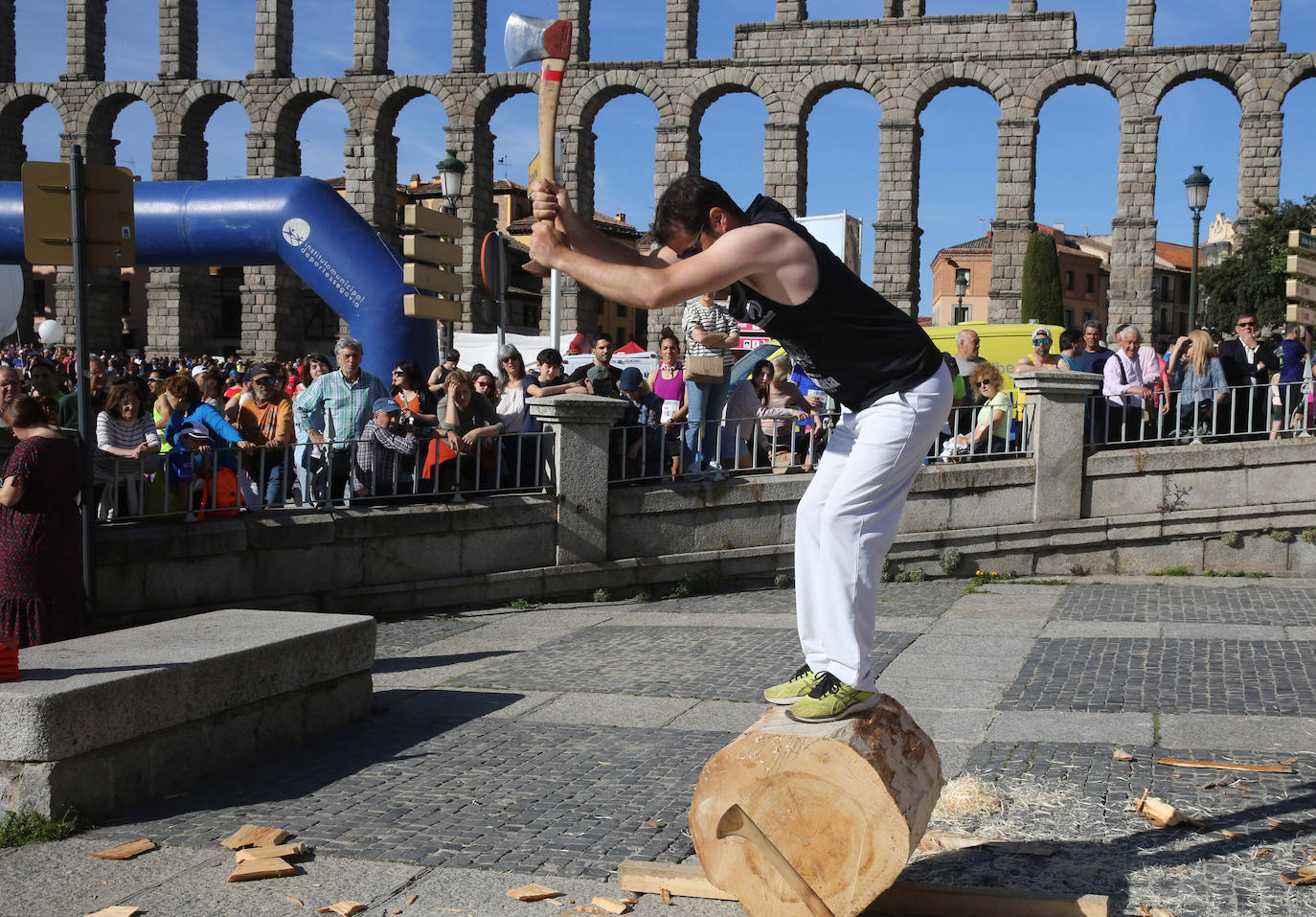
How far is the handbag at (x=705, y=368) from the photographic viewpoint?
11.1m

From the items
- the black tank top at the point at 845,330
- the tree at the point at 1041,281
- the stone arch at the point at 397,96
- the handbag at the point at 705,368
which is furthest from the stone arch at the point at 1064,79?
the black tank top at the point at 845,330

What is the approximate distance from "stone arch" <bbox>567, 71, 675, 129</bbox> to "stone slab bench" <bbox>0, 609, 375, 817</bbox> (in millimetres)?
32331

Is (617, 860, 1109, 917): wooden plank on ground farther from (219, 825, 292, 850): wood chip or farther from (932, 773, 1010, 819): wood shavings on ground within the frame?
(219, 825, 292, 850): wood chip

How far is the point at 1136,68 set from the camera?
3447 centimetres

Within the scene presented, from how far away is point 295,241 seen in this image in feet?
49.4

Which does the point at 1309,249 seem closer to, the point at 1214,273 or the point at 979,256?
A: the point at 1214,273

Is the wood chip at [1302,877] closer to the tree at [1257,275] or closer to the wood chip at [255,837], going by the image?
the wood chip at [255,837]

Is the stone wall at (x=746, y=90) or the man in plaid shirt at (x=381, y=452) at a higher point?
the stone wall at (x=746, y=90)

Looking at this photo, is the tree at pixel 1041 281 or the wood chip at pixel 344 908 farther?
the tree at pixel 1041 281

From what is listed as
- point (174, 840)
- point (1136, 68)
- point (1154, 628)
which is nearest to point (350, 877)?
point (174, 840)

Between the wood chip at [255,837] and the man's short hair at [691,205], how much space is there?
2596 mm

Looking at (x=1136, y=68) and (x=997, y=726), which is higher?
(x=1136, y=68)

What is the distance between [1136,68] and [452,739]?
111ft

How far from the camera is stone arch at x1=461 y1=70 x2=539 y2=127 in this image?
38062 millimetres
